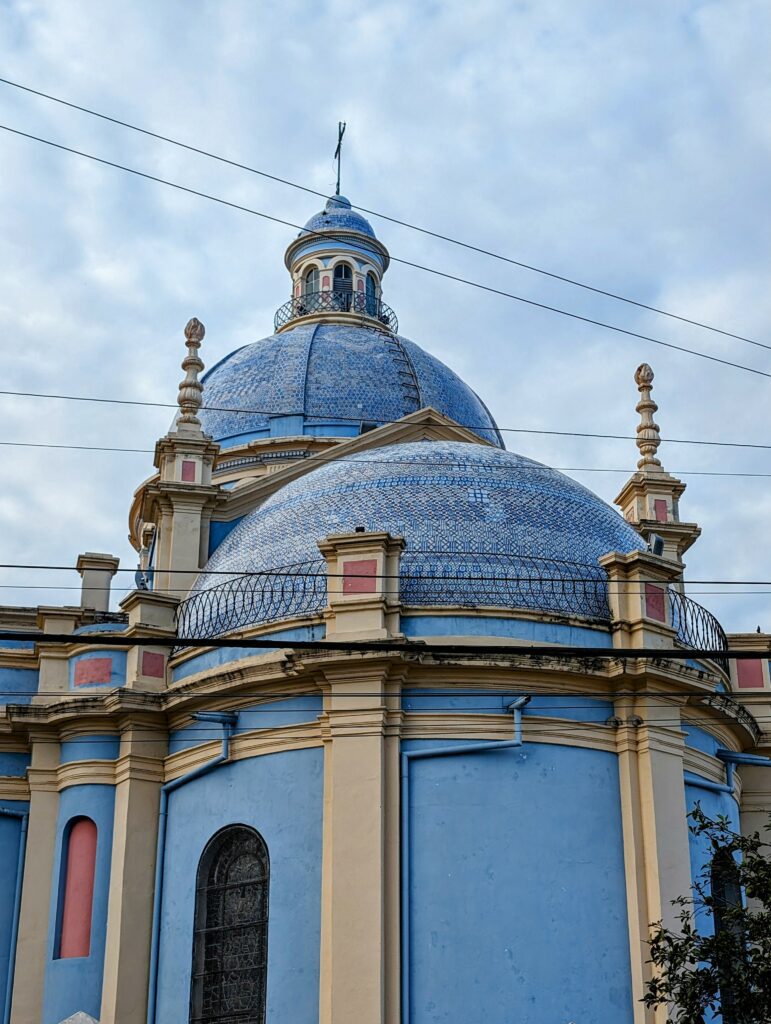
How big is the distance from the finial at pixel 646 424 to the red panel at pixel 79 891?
39.3ft

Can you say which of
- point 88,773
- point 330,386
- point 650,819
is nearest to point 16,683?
point 88,773

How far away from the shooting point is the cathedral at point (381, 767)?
Answer: 706 inches

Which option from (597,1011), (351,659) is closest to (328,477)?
(351,659)

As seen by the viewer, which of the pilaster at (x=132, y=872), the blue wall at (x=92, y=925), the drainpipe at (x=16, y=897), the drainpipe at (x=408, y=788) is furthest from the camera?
the drainpipe at (x=16, y=897)

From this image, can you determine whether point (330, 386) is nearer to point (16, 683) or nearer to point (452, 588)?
point (16, 683)

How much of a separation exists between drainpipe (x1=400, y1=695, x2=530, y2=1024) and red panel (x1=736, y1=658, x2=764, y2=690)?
5573mm

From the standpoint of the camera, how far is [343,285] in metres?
35.9

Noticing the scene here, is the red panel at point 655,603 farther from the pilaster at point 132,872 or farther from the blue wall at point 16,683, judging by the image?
the blue wall at point 16,683

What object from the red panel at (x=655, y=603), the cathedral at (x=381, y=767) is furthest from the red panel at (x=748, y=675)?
the red panel at (x=655, y=603)

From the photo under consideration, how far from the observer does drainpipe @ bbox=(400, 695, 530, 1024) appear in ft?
57.8

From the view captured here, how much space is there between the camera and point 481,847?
18219mm

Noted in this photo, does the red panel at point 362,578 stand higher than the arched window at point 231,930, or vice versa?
the red panel at point 362,578

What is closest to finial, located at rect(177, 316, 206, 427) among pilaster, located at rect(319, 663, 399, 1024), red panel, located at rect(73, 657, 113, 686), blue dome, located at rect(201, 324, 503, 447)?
blue dome, located at rect(201, 324, 503, 447)

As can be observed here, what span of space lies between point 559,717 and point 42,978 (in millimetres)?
8020
